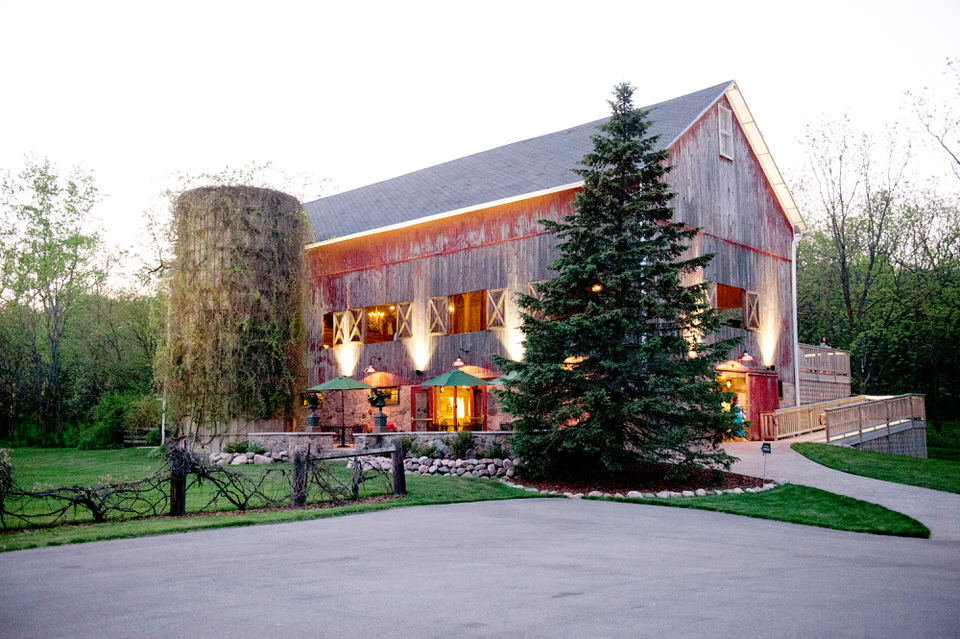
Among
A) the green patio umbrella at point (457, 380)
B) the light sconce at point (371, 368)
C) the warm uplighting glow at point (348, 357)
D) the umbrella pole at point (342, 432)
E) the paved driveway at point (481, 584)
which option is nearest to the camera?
the paved driveway at point (481, 584)

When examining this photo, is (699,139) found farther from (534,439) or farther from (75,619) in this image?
(75,619)

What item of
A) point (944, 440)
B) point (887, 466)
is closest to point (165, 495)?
point (887, 466)

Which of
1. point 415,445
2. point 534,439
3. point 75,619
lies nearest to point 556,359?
point 534,439

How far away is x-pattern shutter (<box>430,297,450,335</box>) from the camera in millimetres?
22062

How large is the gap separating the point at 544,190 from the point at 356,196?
1133cm

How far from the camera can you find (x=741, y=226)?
21719 mm

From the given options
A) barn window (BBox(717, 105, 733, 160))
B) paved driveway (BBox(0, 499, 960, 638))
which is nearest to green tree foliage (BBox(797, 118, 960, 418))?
barn window (BBox(717, 105, 733, 160))

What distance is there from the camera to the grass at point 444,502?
8312 millimetres

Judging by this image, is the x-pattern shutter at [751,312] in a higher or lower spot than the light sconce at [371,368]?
higher

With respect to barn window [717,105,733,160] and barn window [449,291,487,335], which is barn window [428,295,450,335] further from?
barn window [717,105,733,160]

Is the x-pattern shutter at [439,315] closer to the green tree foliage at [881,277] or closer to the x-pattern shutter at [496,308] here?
the x-pattern shutter at [496,308]

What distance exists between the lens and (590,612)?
4.69 meters

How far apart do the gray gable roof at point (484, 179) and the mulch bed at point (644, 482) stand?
7811 millimetres

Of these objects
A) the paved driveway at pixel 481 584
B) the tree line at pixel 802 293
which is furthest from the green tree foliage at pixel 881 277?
the paved driveway at pixel 481 584
